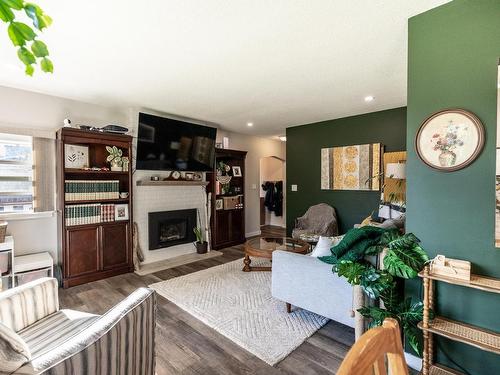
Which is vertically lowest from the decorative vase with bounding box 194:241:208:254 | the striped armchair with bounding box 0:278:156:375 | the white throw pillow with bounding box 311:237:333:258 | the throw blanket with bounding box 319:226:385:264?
the decorative vase with bounding box 194:241:208:254

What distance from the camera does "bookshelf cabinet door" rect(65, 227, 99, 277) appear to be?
10.8 feet

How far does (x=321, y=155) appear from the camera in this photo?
5.05m

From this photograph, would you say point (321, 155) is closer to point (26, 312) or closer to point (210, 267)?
point (210, 267)

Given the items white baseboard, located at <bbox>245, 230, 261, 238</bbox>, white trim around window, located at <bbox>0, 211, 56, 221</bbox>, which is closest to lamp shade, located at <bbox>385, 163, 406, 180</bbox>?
white baseboard, located at <bbox>245, 230, 261, 238</bbox>

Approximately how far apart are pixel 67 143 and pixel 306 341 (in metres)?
3.52

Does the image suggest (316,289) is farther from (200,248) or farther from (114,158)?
(114,158)

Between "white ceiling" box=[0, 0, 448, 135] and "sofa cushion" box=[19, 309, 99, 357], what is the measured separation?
6.54 feet

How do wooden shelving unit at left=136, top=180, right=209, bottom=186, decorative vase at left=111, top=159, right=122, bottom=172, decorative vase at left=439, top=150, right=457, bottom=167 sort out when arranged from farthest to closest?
wooden shelving unit at left=136, top=180, right=209, bottom=186
decorative vase at left=111, top=159, right=122, bottom=172
decorative vase at left=439, top=150, right=457, bottom=167

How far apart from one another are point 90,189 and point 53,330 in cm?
233

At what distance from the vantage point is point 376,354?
648 mm

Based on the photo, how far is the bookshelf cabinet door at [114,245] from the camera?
11.8 feet

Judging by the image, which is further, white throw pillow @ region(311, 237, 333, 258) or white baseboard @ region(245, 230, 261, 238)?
white baseboard @ region(245, 230, 261, 238)

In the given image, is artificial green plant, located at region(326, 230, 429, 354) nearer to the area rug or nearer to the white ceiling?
the area rug

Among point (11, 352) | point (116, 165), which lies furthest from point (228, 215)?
point (11, 352)
